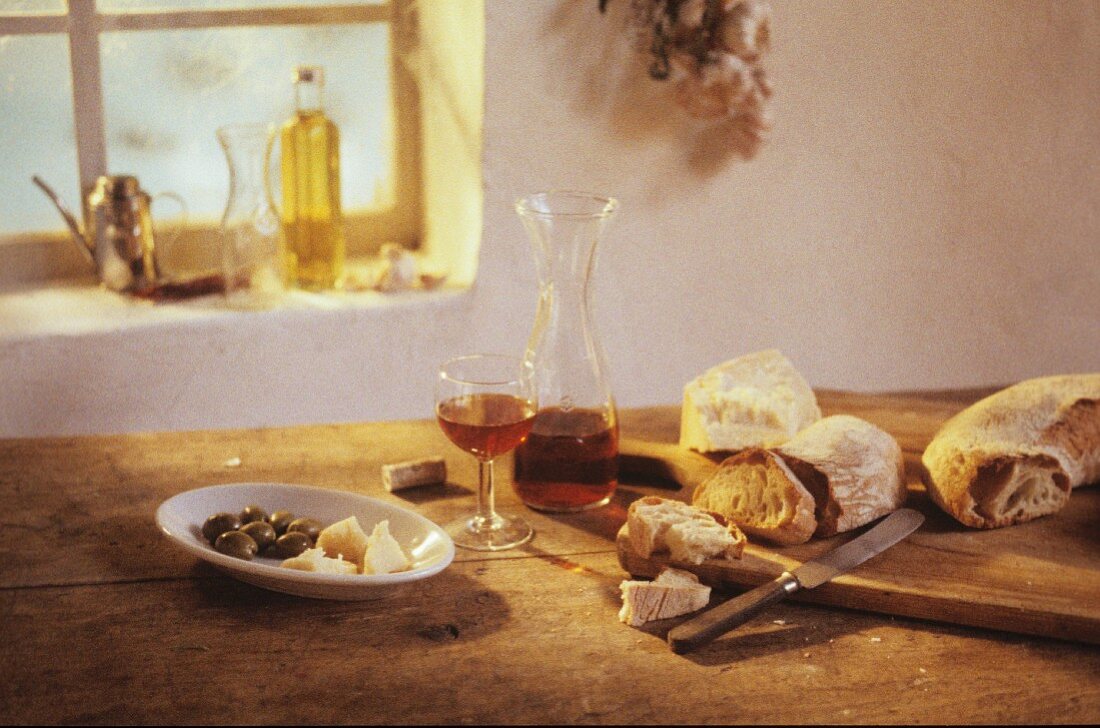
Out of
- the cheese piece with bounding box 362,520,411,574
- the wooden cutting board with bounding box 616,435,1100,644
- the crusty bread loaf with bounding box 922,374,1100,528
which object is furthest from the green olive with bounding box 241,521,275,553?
the crusty bread loaf with bounding box 922,374,1100,528

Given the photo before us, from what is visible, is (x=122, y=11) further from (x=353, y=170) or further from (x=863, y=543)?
(x=863, y=543)

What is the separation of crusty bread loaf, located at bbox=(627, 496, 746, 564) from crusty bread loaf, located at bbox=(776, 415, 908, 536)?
10 centimetres

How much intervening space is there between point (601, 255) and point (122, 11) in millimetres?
1114

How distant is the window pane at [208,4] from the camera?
2326mm

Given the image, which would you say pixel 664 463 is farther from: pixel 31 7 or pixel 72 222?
pixel 31 7

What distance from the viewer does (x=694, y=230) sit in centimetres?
267

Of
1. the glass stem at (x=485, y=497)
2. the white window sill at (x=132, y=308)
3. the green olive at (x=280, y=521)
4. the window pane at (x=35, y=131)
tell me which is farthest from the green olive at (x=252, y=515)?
the window pane at (x=35, y=131)

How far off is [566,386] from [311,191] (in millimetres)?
1189

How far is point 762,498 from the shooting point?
1.29m

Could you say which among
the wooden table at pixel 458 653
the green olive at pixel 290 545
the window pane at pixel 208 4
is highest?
the window pane at pixel 208 4

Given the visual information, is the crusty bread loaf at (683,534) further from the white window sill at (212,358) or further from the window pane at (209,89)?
the window pane at (209,89)

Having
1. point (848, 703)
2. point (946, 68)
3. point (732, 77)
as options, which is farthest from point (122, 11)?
point (848, 703)

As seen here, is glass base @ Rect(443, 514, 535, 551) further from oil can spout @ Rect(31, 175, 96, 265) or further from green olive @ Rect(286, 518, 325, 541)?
oil can spout @ Rect(31, 175, 96, 265)

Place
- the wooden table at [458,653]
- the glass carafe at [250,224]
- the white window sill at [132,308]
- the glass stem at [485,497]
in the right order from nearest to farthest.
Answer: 1. the wooden table at [458,653]
2. the glass stem at [485,497]
3. the white window sill at [132,308]
4. the glass carafe at [250,224]
